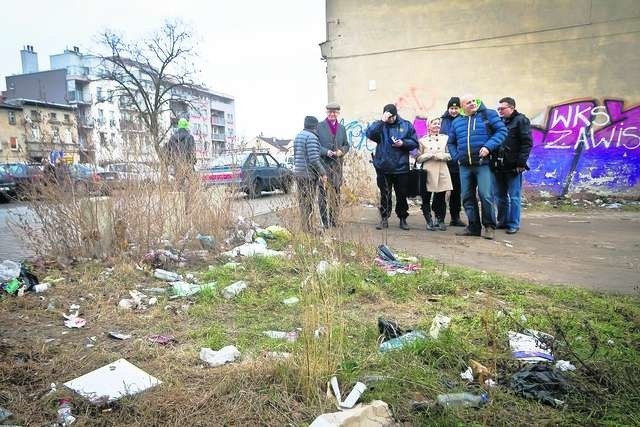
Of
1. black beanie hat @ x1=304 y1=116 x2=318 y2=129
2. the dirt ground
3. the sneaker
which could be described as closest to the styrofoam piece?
the dirt ground

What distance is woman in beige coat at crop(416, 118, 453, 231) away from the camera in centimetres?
675

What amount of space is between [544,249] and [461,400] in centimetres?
425

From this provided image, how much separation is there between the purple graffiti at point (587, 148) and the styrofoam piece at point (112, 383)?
1175 centimetres

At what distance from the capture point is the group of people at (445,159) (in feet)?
19.9

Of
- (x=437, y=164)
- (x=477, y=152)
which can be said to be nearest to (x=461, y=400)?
(x=477, y=152)

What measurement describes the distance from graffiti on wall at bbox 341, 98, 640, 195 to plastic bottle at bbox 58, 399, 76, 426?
1211 cm

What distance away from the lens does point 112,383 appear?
7.77ft

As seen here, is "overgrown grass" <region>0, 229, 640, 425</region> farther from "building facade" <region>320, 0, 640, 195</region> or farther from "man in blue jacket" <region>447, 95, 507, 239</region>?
"building facade" <region>320, 0, 640, 195</region>

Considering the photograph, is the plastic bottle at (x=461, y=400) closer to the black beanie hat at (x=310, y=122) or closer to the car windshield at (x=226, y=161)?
the black beanie hat at (x=310, y=122)

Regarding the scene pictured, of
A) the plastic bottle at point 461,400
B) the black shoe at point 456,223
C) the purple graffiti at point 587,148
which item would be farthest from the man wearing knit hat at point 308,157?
the purple graffiti at point 587,148

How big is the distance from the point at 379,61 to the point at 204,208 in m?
9.05

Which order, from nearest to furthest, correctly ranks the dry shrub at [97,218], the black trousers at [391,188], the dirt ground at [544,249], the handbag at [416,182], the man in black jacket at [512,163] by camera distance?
the dirt ground at [544,249] < the dry shrub at [97,218] < the man in black jacket at [512,163] < the black trousers at [391,188] < the handbag at [416,182]

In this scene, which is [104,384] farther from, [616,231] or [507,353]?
[616,231]

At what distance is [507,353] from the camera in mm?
2625
